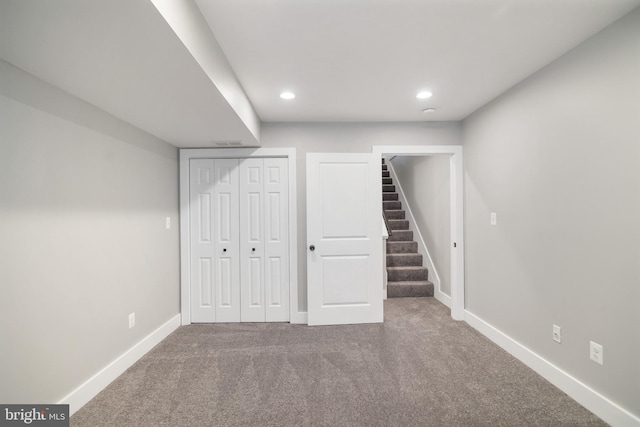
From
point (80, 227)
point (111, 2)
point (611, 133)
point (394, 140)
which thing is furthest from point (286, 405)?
point (394, 140)

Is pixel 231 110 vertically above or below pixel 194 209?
above

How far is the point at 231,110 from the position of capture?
198 centimetres

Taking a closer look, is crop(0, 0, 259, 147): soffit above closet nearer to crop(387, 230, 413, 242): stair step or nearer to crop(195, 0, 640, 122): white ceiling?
crop(195, 0, 640, 122): white ceiling

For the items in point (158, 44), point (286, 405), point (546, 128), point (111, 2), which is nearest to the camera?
point (111, 2)

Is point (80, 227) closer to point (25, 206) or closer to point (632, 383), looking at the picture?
point (25, 206)

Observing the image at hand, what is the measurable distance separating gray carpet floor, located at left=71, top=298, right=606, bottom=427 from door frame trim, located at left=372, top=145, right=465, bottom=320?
407mm

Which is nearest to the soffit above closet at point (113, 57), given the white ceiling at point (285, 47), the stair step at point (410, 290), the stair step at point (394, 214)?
the white ceiling at point (285, 47)

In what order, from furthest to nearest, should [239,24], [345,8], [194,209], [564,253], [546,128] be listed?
[194,209]
[546,128]
[564,253]
[239,24]
[345,8]

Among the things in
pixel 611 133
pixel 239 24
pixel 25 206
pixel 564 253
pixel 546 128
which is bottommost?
pixel 564 253

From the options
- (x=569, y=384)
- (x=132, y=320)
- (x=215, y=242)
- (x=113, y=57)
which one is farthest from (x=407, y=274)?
(x=113, y=57)

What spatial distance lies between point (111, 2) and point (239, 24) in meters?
0.72

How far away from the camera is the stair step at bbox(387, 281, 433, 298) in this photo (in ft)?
13.0

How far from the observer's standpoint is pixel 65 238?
5.56 feet

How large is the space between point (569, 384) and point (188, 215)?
3.59m
